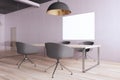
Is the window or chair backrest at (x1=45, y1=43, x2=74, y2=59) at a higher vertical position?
the window

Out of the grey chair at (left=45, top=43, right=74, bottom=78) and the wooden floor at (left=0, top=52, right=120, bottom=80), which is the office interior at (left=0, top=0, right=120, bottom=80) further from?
the grey chair at (left=45, top=43, right=74, bottom=78)

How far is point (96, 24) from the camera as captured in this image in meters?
5.08

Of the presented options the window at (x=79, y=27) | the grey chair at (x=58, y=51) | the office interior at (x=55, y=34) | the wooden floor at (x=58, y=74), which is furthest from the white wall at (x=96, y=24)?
the grey chair at (x=58, y=51)

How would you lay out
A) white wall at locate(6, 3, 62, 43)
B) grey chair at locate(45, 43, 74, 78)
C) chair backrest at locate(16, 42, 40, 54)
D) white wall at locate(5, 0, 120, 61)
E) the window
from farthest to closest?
white wall at locate(6, 3, 62, 43) < the window < white wall at locate(5, 0, 120, 61) < chair backrest at locate(16, 42, 40, 54) < grey chair at locate(45, 43, 74, 78)

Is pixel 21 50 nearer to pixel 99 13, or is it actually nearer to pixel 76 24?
pixel 76 24

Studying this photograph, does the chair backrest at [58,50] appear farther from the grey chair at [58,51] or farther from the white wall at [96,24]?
the white wall at [96,24]

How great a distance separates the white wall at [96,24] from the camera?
15.3ft

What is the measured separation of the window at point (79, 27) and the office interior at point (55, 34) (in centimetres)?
17

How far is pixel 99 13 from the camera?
4996 millimetres

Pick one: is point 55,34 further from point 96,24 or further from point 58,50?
point 58,50

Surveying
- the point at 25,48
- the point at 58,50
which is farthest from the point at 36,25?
the point at 58,50

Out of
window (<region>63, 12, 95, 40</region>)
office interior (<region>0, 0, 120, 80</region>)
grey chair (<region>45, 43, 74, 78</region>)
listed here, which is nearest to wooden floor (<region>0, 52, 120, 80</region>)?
office interior (<region>0, 0, 120, 80</region>)

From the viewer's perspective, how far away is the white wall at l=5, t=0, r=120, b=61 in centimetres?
467

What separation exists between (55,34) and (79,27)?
4.59 feet
